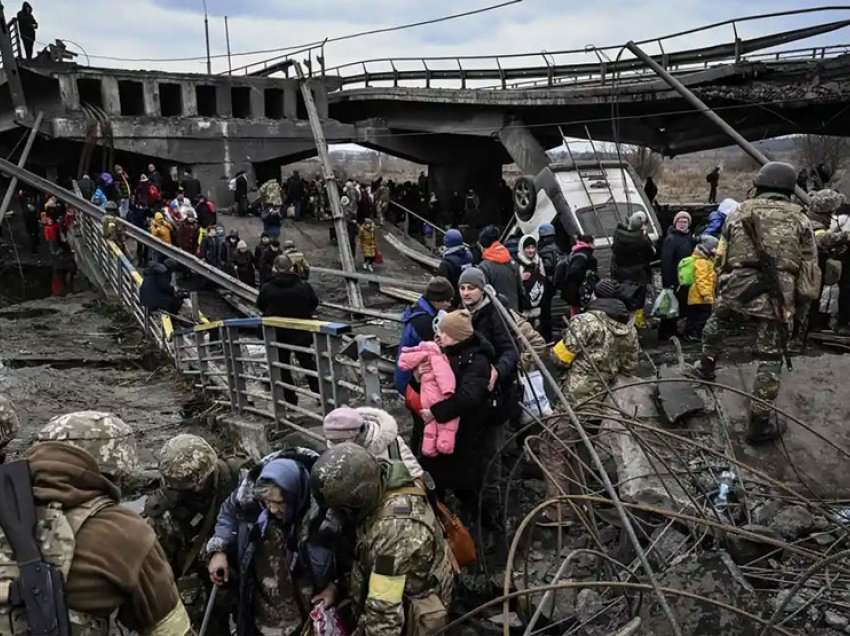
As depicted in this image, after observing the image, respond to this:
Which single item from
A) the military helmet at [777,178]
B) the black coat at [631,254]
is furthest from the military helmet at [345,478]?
the black coat at [631,254]

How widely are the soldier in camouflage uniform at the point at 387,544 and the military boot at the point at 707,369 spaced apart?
142 inches

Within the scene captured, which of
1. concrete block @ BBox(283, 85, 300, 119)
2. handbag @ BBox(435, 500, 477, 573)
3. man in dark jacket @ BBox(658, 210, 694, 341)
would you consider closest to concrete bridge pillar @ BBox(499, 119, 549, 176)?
concrete block @ BBox(283, 85, 300, 119)

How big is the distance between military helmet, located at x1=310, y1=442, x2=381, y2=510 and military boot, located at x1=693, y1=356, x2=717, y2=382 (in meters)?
3.88

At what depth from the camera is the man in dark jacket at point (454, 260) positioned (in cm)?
689

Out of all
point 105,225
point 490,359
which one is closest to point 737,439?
point 490,359

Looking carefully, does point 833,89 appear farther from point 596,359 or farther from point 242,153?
point 242,153

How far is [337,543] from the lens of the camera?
297 cm

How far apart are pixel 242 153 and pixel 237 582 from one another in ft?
77.9

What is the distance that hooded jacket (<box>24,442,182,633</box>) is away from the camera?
1.95 meters

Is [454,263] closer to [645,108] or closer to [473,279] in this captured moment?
[473,279]

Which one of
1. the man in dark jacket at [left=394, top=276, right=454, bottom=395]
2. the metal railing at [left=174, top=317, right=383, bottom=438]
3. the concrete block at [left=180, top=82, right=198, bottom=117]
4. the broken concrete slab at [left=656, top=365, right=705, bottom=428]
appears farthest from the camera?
the concrete block at [left=180, top=82, right=198, bottom=117]

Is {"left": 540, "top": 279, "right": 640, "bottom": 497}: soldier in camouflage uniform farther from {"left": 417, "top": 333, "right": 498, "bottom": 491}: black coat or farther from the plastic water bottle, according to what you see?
the plastic water bottle

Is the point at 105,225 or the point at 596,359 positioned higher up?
the point at 105,225

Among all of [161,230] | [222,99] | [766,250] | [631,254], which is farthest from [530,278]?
[222,99]
